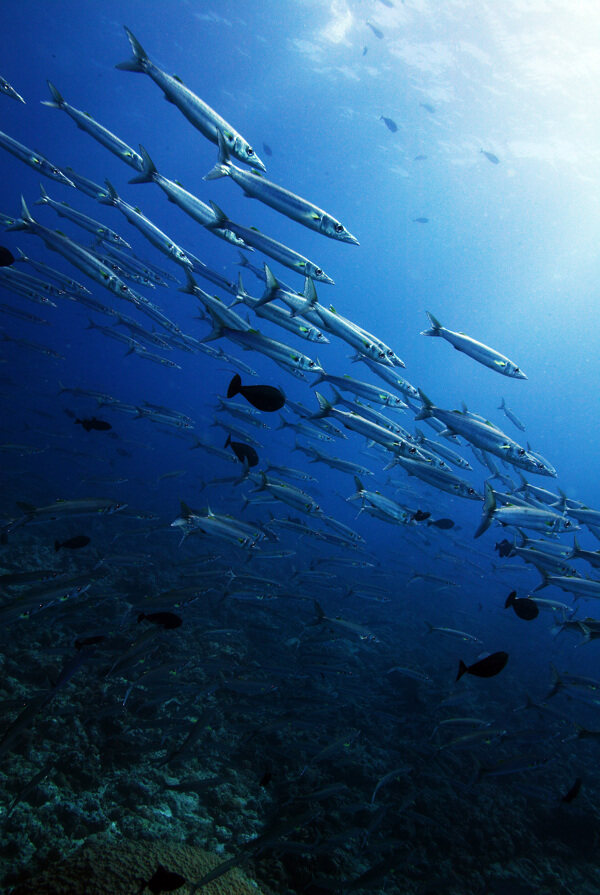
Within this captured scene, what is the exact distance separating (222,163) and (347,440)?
15.7 m

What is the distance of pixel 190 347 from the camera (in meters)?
12.5

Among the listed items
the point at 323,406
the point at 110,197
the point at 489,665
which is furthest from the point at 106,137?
the point at 489,665

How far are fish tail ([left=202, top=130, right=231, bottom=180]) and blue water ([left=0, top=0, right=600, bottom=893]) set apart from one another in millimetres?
3578

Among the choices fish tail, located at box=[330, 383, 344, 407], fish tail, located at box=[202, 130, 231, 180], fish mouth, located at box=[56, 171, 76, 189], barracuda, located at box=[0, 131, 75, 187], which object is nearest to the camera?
fish tail, located at box=[202, 130, 231, 180]

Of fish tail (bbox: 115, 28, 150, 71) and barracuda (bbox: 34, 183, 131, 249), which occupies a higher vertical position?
fish tail (bbox: 115, 28, 150, 71)

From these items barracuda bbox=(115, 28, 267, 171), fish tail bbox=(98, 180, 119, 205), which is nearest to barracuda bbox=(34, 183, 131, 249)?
fish tail bbox=(98, 180, 119, 205)

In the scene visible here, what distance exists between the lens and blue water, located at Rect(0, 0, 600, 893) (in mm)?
5504

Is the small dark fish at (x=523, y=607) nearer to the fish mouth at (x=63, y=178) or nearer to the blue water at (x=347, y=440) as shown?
the blue water at (x=347, y=440)

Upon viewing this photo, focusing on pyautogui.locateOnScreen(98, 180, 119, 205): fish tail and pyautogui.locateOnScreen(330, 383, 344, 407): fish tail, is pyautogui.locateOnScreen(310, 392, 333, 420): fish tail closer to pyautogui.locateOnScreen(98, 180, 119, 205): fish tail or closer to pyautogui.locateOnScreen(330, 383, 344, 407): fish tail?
pyautogui.locateOnScreen(330, 383, 344, 407): fish tail

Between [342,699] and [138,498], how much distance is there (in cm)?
1827

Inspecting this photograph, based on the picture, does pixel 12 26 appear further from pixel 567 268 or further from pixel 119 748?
pixel 567 268

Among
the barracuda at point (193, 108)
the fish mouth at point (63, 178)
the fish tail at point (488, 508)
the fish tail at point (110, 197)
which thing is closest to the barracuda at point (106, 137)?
the fish tail at point (110, 197)

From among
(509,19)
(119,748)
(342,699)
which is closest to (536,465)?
(342,699)

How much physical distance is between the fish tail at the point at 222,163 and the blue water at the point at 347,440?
3.58m
